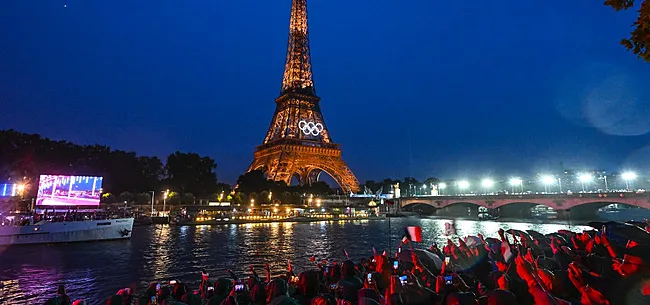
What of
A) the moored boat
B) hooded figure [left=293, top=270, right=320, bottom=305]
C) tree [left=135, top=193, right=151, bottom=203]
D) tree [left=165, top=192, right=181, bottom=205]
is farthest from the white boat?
tree [left=165, top=192, right=181, bottom=205]

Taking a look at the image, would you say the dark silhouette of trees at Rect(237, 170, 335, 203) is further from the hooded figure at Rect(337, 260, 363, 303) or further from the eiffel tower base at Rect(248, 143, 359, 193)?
the hooded figure at Rect(337, 260, 363, 303)

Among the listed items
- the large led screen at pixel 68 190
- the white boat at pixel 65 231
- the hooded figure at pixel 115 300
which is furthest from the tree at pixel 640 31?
the large led screen at pixel 68 190

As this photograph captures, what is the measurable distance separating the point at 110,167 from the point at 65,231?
44.3 m

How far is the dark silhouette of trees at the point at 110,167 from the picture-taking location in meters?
51.8

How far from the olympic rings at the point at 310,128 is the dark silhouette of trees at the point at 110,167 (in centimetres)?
2296

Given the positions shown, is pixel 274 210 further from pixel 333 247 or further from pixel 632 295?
pixel 632 295

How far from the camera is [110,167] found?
72.5m

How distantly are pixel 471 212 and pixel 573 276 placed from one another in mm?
98601

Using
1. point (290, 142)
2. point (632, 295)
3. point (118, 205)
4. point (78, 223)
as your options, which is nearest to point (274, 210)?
point (290, 142)

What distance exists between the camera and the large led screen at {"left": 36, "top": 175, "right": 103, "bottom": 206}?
37.6 metres

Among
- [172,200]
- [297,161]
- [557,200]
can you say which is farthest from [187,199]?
[557,200]

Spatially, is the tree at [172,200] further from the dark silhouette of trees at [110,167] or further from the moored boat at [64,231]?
the moored boat at [64,231]

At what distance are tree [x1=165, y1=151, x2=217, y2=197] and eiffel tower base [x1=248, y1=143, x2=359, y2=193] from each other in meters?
10.3

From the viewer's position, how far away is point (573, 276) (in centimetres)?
754
